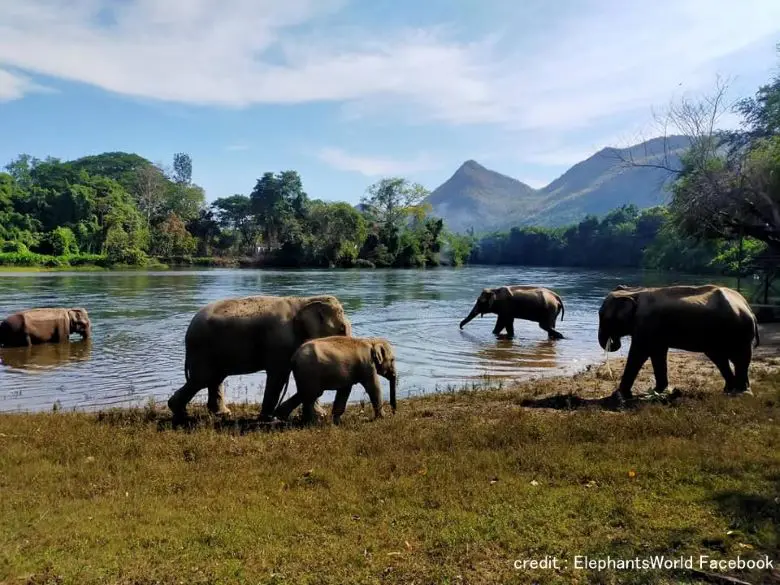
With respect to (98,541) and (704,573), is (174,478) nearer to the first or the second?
(98,541)

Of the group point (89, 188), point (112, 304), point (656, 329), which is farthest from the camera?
point (89, 188)

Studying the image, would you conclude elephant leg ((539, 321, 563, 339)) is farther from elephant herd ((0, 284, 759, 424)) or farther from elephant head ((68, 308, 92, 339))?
elephant head ((68, 308, 92, 339))

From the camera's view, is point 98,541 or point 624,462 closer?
point 98,541

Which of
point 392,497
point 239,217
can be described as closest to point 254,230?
point 239,217

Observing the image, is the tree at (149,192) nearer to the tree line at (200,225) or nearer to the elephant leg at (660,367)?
the tree line at (200,225)

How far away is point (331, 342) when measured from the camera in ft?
32.9

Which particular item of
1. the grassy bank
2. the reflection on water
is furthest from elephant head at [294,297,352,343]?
the reflection on water

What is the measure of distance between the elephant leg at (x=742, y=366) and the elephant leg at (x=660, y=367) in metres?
1.16

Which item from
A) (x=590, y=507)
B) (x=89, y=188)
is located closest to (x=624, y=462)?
(x=590, y=507)

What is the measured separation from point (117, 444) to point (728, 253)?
56178mm

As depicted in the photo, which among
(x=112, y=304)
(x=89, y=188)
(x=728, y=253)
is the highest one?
(x=89, y=188)

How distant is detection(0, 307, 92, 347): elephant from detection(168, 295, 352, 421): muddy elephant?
1361cm

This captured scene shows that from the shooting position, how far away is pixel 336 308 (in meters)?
10.9

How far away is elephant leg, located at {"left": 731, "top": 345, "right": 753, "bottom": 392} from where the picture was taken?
11.4 m
